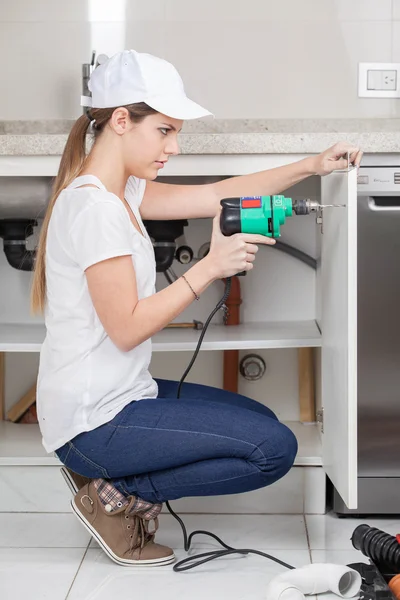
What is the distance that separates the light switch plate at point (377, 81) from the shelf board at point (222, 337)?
2.46 feet

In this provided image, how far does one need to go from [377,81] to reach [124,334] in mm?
1415

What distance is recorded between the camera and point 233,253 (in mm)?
1678

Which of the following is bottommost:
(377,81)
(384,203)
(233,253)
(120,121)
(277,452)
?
(277,452)

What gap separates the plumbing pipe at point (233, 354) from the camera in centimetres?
261

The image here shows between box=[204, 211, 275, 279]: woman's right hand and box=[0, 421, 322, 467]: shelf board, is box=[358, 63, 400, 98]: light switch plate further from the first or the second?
box=[204, 211, 275, 279]: woman's right hand

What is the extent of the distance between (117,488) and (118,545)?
5.3 inches

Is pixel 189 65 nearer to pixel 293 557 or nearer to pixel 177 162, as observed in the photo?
pixel 177 162

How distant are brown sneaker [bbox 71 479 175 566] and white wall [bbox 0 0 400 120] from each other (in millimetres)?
1337

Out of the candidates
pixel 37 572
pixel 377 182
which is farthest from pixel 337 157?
pixel 37 572

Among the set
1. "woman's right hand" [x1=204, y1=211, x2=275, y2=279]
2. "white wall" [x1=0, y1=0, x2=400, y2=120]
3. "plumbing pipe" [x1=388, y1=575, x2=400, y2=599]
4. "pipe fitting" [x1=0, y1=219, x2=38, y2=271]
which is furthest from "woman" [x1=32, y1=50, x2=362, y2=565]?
"white wall" [x1=0, y1=0, x2=400, y2=120]

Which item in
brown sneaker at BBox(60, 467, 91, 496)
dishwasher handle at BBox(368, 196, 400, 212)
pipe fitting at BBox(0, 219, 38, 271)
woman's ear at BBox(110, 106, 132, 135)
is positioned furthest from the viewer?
pipe fitting at BBox(0, 219, 38, 271)

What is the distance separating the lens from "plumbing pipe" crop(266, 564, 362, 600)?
1712 mm

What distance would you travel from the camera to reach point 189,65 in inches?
107

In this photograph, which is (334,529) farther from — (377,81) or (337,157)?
(377,81)
